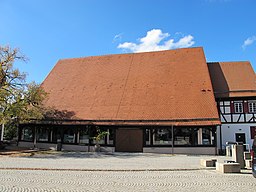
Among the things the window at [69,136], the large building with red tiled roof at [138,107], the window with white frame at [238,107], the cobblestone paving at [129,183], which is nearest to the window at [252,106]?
the window with white frame at [238,107]

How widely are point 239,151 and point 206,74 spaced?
13087 mm

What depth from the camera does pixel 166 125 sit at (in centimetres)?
2092

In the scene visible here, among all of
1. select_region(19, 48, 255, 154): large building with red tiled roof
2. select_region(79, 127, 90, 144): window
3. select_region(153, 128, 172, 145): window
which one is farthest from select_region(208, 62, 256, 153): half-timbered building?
select_region(79, 127, 90, 144): window

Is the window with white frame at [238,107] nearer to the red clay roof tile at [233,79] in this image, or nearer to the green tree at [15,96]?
the red clay roof tile at [233,79]

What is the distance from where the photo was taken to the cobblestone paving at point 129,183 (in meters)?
7.71

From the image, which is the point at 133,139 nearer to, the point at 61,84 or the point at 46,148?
the point at 46,148

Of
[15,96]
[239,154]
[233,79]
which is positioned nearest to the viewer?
[239,154]

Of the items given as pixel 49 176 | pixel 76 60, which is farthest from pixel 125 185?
pixel 76 60

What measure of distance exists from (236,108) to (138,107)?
30.1 ft

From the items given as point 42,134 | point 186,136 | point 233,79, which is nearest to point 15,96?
point 42,134

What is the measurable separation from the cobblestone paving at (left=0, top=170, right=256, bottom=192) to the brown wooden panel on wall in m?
11.7

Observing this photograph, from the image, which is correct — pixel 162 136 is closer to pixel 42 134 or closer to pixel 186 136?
pixel 186 136

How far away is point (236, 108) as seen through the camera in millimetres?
24297

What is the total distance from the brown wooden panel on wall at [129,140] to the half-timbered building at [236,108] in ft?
23.2
